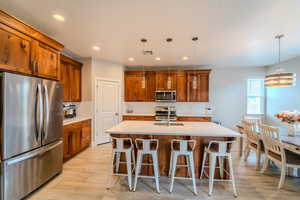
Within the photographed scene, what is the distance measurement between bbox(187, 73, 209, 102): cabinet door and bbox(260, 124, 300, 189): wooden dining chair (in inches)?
99.9

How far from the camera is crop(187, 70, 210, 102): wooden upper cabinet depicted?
5.23m

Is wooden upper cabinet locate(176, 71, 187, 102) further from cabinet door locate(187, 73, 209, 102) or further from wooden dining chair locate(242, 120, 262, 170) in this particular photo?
wooden dining chair locate(242, 120, 262, 170)

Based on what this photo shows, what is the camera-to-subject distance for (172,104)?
5.72 m

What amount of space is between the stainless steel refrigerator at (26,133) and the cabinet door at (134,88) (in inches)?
116

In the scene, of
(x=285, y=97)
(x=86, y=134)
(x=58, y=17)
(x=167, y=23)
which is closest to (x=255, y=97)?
(x=285, y=97)

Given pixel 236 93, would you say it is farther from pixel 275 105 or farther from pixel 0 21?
pixel 0 21

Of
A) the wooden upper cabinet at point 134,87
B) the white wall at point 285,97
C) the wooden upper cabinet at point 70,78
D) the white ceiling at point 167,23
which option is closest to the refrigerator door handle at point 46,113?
the white ceiling at point 167,23

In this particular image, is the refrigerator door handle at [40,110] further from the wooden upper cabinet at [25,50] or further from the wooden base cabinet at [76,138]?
the wooden base cabinet at [76,138]

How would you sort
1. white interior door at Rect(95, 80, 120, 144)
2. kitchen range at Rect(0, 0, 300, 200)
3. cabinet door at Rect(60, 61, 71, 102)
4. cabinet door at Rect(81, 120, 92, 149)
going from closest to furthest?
kitchen range at Rect(0, 0, 300, 200) → cabinet door at Rect(60, 61, 71, 102) → cabinet door at Rect(81, 120, 92, 149) → white interior door at Rect(95, 80, 120, 144)

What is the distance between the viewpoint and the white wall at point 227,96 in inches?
221

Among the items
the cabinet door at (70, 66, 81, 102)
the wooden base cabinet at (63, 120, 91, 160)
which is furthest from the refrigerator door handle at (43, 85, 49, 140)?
the cabinet door at (70, 66, 81, 102)

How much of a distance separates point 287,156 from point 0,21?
4.66 m

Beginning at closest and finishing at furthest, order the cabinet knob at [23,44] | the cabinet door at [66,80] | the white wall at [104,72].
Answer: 1. the cabinet knob at [23,44]
2. the cabinet door at [66,80]
3. the white wall at [104,72]

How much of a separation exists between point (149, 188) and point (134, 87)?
362 cm
